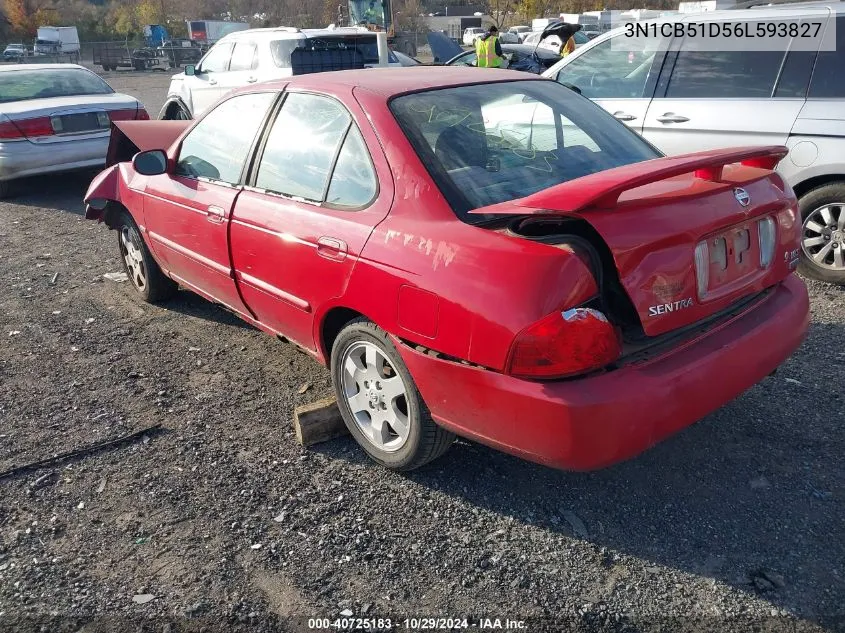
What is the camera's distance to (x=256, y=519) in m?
2.94

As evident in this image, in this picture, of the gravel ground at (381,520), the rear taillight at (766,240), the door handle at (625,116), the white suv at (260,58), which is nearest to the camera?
the gravel ground at (381,520)

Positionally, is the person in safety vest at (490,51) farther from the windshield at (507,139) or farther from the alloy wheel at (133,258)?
the windshield at (507,139)

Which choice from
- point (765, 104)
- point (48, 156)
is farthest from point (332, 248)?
point (48, 156)

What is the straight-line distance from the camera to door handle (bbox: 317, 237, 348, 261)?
9.93 feet

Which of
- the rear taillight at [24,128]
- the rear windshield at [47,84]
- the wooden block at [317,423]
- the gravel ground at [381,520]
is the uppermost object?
the rear windshield at [47,84]

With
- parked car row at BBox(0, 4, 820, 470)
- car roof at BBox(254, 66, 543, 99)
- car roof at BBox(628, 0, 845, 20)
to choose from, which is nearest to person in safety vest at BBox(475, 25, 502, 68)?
car roof at BBox(628, 0, 845, 20)

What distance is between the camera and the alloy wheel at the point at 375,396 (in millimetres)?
3041

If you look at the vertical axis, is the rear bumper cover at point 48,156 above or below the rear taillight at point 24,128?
below

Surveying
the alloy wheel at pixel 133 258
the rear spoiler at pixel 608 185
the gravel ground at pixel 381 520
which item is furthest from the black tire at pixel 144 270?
the rear spoiler at pixel 608 185

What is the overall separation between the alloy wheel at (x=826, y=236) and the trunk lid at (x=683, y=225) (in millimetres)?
2395

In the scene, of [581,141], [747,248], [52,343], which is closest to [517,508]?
[747,248]

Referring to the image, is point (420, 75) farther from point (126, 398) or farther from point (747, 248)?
point (126, 398)

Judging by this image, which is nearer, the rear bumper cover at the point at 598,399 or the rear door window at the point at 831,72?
the rear bumper cover at the point at 598,399

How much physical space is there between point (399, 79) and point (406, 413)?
1.63m
